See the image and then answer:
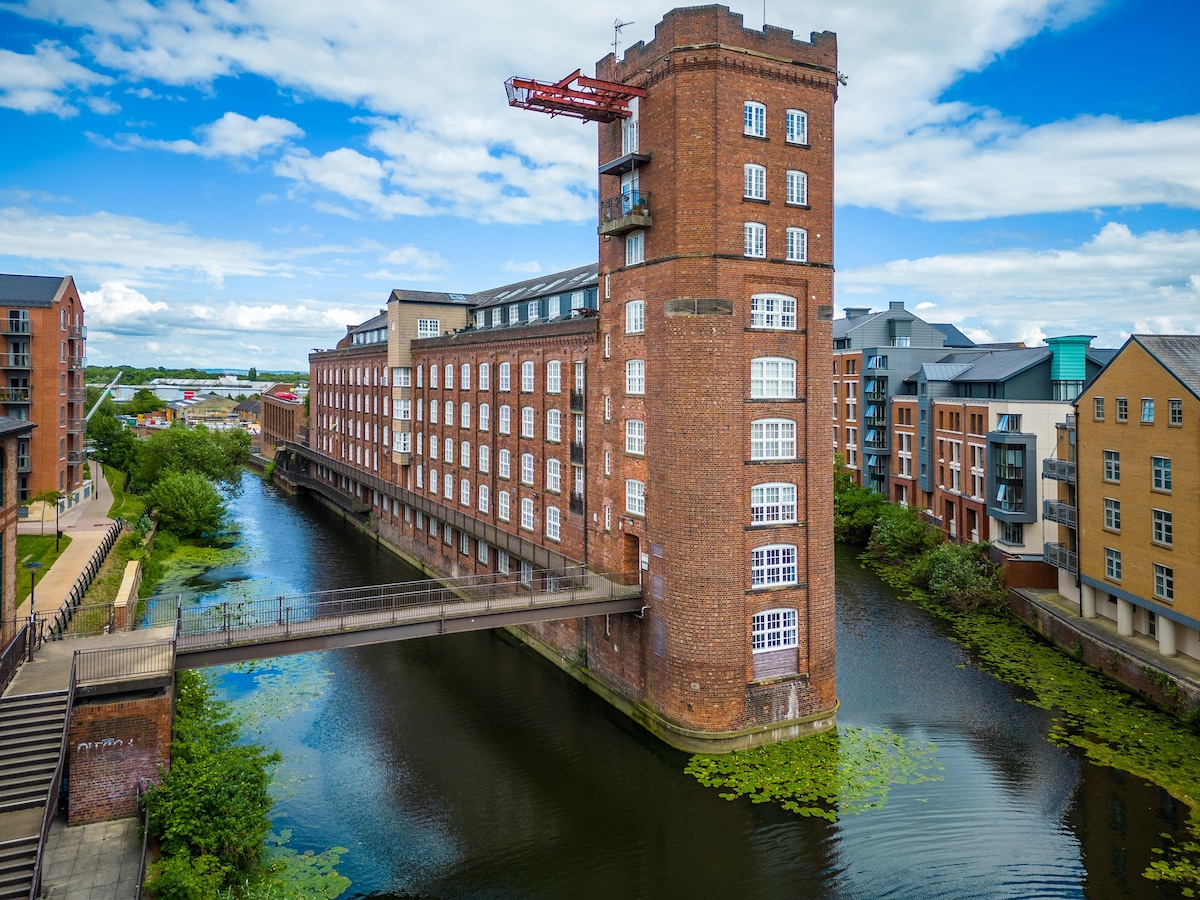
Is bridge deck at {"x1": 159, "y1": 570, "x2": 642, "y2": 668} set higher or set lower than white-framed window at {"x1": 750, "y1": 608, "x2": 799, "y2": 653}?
higher

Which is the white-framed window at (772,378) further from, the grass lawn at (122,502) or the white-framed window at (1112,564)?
the grass lawn at (122,502)

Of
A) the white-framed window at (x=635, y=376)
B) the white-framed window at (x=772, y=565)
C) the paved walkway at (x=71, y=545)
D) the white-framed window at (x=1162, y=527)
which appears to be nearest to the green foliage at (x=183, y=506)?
the paved walkway at (x=71, y=545)

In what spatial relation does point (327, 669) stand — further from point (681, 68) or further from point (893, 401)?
point (893, 401)

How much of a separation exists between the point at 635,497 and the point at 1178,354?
20.7 metres

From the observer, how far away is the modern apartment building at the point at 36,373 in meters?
49.1

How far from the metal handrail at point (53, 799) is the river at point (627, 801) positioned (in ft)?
18.1

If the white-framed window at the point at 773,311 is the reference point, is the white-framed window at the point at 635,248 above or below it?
above

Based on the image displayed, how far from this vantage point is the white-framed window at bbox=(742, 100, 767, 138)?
24.3m

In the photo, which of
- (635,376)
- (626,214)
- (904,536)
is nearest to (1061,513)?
(904,536)

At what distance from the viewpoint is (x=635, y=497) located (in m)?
27.1

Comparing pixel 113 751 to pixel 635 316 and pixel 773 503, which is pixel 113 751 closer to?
pixel 773 503

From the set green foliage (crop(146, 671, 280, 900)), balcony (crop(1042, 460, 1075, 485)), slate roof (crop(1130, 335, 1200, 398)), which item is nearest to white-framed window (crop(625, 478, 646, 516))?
green foliage (crop(146, 671, 280, 900))

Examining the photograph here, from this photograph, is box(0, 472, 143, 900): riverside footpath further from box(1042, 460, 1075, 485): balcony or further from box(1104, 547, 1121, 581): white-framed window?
box(1042, 460, 1075, 485): balcony

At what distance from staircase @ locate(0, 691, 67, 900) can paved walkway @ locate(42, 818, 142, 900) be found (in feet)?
1.98
